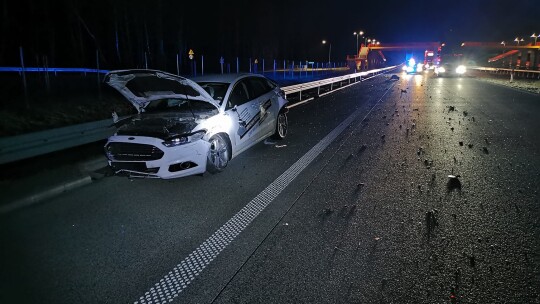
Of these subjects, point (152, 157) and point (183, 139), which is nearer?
point (152, 157)

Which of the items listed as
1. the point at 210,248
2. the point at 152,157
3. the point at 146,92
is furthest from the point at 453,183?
the point at 146,92

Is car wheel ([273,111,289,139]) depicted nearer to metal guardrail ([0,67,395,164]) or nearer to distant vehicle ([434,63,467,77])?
metal guardrail ([0,67,395,164])

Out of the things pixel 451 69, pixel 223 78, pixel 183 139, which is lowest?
pixel 183 139

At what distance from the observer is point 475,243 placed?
397cm

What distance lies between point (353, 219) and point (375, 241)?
0.60 meters

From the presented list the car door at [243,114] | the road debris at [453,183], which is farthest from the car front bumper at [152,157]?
the road debris at [453,183]

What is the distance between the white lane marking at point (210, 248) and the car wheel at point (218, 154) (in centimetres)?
106

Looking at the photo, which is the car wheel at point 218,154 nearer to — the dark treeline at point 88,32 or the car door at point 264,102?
the car door at point 264,102

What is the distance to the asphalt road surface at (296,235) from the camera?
10.6 feet

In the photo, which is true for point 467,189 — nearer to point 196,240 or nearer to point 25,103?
point 196,240

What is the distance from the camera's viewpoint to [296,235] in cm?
422

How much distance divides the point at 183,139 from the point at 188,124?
417 mm

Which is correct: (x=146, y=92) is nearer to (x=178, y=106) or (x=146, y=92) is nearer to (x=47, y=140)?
(x=178, y=106)

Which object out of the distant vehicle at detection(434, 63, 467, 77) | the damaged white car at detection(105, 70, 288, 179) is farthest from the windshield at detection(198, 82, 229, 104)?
the distant vehicle at detection(434, 63, 467, 77)
